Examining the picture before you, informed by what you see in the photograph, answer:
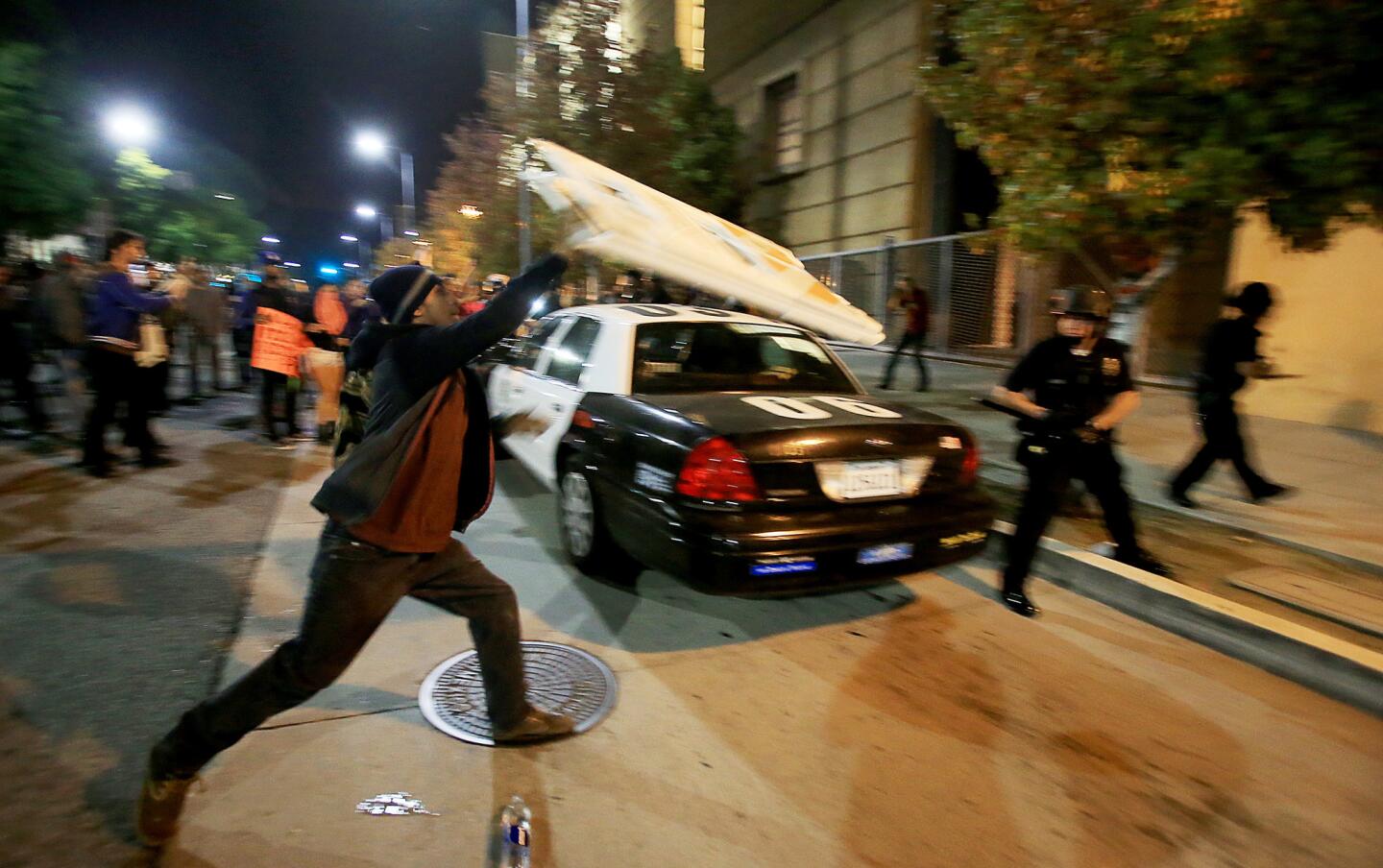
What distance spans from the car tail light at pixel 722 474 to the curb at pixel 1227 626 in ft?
7.48

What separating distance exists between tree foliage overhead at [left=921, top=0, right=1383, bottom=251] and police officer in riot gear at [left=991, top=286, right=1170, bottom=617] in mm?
1447

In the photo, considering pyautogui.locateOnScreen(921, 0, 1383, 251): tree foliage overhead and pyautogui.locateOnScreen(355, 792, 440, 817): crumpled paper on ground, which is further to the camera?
pyautogui.locateOnScreen(921, 0, 1383, 251): tree foliage overhead

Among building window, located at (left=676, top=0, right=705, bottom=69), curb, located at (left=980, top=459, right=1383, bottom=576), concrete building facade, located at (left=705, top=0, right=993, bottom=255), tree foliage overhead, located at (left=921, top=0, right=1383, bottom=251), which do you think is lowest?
curb, located at (left=980, top=459, right=1383, bottom=576)

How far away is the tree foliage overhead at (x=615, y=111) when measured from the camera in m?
16.5

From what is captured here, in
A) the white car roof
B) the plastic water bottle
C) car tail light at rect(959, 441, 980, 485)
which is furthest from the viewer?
the white car roof

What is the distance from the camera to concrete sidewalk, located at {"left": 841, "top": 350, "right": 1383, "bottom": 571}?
5.43 m

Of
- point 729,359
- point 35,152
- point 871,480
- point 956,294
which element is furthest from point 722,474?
point 35,152

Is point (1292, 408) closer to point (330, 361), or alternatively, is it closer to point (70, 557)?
point (330, 361)

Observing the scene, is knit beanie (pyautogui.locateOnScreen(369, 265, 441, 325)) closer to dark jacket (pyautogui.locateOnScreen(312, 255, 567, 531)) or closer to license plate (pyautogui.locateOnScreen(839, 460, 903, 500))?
dark jacket (pyautogui.locateOnScreen(312, 255, 567, 531))

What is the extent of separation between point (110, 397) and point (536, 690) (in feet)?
18.3

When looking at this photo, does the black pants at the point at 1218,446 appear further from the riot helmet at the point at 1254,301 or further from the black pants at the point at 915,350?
the black pants at the point at 915,350

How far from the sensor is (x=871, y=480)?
3.71m

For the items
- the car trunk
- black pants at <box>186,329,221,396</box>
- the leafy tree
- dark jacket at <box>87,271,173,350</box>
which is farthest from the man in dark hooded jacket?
the leafy tree

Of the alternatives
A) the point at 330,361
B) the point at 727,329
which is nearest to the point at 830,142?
the point at 330,361
